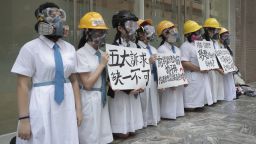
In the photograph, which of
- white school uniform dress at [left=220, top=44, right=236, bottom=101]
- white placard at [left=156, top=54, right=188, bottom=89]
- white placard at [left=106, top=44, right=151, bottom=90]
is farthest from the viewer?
white school uniform dress at [left=220, top=44, right=236, bottom=101]

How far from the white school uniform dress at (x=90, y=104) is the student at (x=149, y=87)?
1.38 meters

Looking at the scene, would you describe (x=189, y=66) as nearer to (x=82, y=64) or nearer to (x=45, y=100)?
(x=82, y=64)

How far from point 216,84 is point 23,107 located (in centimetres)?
557

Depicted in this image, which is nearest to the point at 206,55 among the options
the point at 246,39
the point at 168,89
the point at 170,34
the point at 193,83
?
the point at 193,83

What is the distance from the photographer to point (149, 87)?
596cm

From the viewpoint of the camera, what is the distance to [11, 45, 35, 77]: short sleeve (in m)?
3.50

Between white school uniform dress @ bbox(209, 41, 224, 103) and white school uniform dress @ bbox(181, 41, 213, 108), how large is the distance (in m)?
0.67

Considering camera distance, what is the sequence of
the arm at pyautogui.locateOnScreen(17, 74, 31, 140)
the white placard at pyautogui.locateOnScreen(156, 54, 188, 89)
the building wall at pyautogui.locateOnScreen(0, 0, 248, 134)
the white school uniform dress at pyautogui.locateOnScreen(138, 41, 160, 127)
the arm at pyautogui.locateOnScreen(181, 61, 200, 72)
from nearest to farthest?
the arm at pyautogui.locateOnScreen(17, 74, 31, 140) → the building wall at pyautogui.locateOnScreen(0, 0, 248, 134) → the white school uniform dress at pyautogui.locateOnScreen(138, 41, 160, 127) → the white placard at pyautogui.locateOnScreen(156, 54, 188, 89) → the arm at pyautogui.locateOnScreen(181, 61, 200, 72)

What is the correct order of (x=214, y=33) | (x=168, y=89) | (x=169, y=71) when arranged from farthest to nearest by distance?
(x=214, y=33) < (x=168, y=89) < (x=169, y=71)

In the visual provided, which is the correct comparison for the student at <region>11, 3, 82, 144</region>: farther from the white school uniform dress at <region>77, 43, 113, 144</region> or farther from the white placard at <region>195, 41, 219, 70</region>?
the white placard at <region>195, 41, 219, 70</region>

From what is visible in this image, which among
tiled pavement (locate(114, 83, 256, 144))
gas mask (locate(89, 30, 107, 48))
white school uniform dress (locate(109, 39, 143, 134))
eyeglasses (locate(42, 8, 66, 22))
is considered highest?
eyeglasses (locate(42, 8, 66, 22))

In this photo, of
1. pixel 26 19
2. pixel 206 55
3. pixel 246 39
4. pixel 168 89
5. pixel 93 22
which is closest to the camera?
pixel 93 22

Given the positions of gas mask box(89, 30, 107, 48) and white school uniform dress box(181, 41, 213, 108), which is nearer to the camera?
gas mask box(89, 30, 107, 48)

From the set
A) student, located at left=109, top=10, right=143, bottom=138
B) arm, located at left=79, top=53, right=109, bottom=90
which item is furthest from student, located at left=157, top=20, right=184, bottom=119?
arm, located at left=79, top=53, right=109, bottom=90
